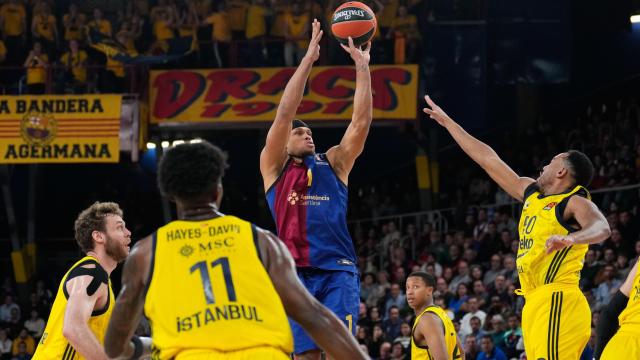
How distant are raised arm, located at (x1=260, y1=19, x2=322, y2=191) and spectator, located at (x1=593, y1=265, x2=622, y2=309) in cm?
909

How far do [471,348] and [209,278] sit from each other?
1223 cm

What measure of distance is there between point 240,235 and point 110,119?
1836 centimetres

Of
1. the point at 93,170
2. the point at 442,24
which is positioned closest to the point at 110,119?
the point at 442,24

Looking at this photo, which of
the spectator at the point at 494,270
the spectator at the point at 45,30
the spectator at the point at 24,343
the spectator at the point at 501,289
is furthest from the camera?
the spectator at the point at 45,30

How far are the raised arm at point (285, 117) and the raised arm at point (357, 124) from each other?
0.36m

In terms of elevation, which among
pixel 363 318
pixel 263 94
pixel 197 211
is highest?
pixel 197 211

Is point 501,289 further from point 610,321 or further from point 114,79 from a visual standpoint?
point 114,79

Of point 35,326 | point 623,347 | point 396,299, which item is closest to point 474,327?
point 396,299

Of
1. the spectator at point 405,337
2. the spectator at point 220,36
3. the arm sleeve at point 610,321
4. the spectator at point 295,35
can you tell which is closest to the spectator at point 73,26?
the spectator at point 220,36

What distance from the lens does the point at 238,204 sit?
31828 millimetres

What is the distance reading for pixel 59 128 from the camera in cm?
2302

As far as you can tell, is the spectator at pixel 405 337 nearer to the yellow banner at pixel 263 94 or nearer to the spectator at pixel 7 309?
the yellow banner at pixel 263 94

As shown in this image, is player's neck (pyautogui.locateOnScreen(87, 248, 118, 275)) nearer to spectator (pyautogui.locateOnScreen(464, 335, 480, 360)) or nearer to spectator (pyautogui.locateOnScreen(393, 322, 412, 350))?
spectator (pyautogui.locateOnScreen(464, 335, 480, 360))

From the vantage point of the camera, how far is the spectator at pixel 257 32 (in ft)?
78.8
